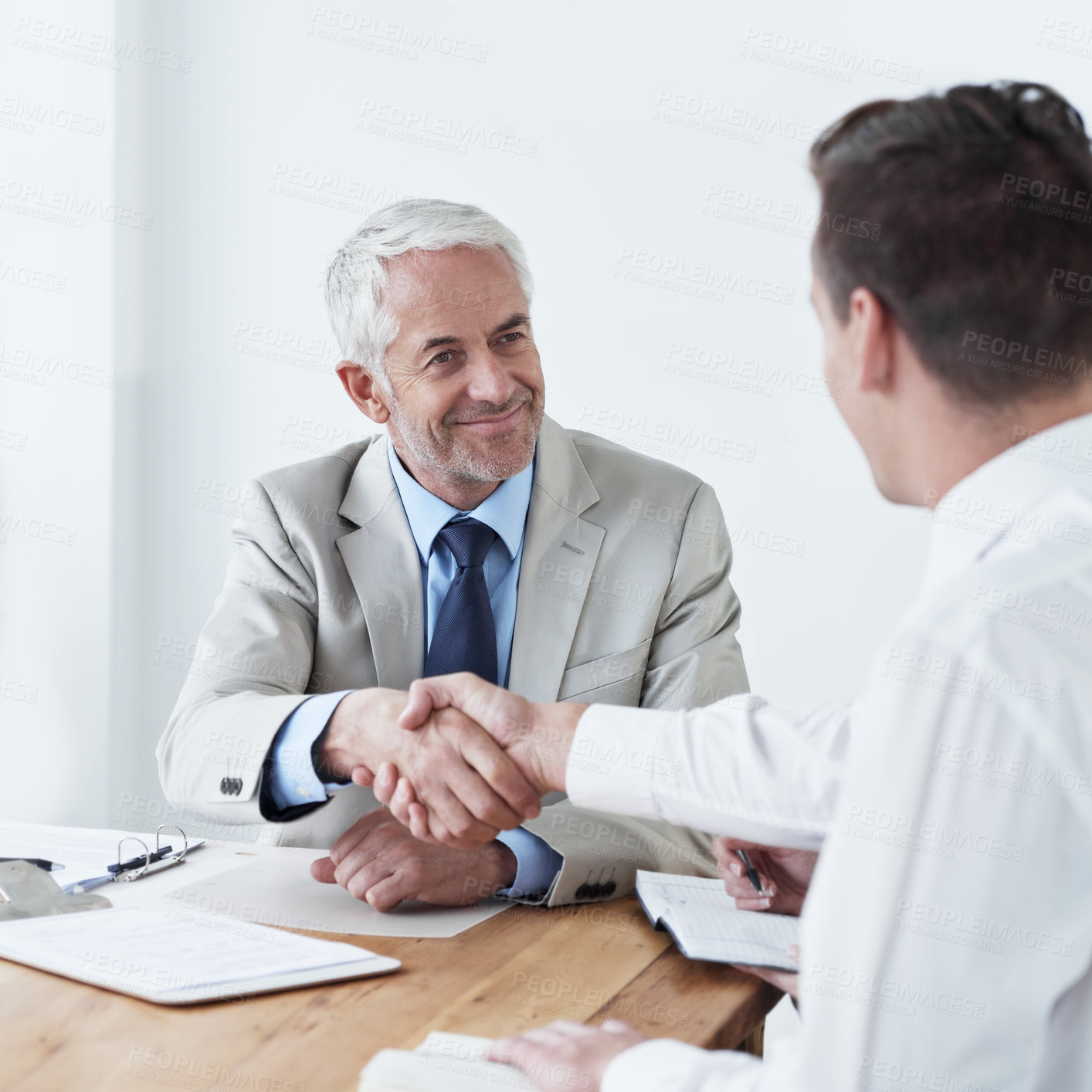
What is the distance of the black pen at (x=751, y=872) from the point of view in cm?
148

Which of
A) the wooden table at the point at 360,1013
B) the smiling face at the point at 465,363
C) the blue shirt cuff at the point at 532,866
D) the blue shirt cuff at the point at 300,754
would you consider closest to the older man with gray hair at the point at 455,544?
the smiling face at the point at 465,363

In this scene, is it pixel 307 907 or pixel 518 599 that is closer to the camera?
pixel 307 907

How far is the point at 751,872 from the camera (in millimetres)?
1486

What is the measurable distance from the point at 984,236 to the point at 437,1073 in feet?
2.86

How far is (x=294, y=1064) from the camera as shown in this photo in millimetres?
1093

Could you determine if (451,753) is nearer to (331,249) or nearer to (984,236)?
(984,236)

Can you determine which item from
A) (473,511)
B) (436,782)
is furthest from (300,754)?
(473,511)

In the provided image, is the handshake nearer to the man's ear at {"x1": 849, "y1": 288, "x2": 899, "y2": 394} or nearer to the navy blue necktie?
the navy blue necktie

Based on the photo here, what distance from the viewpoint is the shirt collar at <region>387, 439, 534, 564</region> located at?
7.07 feet

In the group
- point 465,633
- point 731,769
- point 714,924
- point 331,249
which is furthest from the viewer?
point 331,249

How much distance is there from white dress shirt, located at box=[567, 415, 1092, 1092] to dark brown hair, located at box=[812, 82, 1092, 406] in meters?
0.18

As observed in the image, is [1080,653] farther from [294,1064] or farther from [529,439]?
[529,439]

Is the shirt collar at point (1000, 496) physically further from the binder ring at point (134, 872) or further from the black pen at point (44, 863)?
the black pen at point (44, 863)

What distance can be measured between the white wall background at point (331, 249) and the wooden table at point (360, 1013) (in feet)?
6.13
